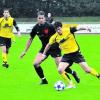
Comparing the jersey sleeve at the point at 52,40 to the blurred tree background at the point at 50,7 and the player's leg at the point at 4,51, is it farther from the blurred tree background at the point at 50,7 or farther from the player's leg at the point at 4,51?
the blurred tree background at the point at 50,7

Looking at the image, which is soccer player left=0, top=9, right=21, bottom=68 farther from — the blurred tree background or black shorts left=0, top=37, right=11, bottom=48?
the blurred tree background

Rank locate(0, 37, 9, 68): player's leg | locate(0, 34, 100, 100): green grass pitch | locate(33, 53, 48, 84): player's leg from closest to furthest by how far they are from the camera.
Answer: locate(0, 34, 100, 100): green grass pitch
locate(33, 53, 48, 84): player's leg
locate(0, 37, 9, 68): player's leg

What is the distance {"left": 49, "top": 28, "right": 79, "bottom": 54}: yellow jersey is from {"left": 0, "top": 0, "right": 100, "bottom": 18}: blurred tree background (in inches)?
1495

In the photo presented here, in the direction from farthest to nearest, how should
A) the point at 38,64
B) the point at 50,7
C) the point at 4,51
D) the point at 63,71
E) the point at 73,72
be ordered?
the point at 50,7, the point at 4,51, the point at 73,72, the point at 38,64, the point at 63,71

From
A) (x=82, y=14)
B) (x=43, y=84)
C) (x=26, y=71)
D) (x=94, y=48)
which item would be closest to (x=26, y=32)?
(x=94, y=48)

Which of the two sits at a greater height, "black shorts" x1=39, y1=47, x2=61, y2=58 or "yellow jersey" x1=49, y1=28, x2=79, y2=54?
"yellow jersey" x1=49, y1=28, x2=79, y2=54

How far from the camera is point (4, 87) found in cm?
1232

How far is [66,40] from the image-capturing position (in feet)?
38.2

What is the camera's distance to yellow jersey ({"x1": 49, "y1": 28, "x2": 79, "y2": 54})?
1153 centimetres

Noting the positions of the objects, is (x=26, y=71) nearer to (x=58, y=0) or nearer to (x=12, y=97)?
(x=12, y=97)

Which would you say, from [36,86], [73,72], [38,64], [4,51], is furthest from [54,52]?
[4,51]

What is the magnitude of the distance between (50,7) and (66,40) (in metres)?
39.2

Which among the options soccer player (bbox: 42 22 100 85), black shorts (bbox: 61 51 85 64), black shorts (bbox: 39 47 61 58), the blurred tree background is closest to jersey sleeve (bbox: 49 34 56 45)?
soccer player (bbox: 42 22 100 85)

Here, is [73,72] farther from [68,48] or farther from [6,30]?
[6,30]
